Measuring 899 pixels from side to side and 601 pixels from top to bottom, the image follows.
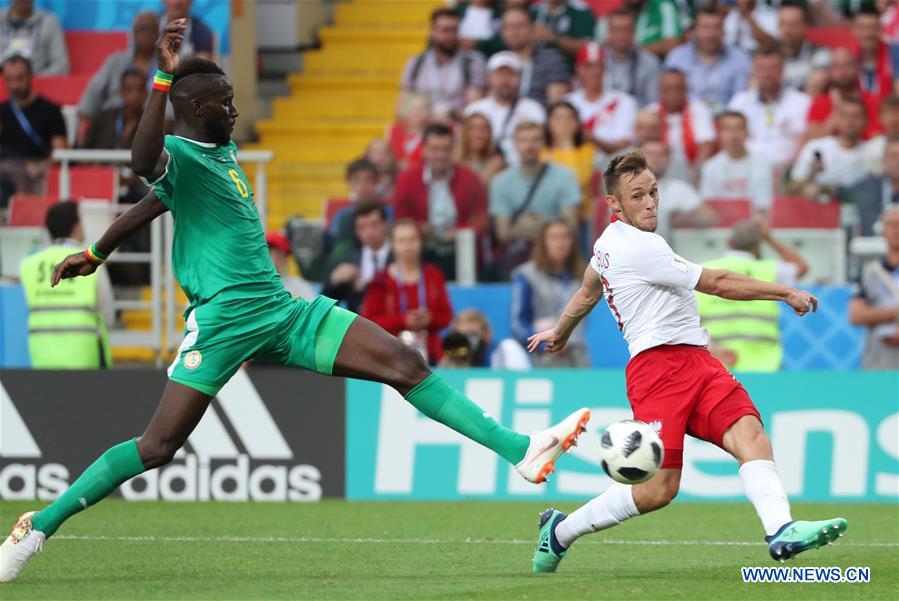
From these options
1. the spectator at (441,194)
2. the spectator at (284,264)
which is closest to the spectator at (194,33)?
the spectator at (441,194)

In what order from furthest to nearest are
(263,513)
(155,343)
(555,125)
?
1. (555,125)
2. (155,343)
3. (263,513)

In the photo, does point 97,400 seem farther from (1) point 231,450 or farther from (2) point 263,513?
(2) point 263,513

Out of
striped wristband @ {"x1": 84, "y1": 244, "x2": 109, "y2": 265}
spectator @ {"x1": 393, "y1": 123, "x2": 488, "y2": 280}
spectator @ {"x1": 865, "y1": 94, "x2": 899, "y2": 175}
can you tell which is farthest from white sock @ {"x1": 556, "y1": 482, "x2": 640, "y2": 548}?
spectator @ {"x1": 865, "y1": 94, "x2": 899, "y2": 175}

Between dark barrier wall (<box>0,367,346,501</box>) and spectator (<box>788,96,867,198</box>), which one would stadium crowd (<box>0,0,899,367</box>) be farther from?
dark barrier wall (<box>0,367,346,501</box>)

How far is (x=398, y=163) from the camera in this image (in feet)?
53.2

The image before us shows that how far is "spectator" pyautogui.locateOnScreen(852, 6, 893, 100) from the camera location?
16.5 m

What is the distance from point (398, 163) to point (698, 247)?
3.46m

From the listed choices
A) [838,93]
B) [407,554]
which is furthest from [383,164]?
[407,554]

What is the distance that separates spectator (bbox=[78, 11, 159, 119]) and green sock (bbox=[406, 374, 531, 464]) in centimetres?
946

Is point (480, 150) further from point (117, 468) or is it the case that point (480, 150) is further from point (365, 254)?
point (117, 468)

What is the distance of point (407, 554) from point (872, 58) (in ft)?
32.5

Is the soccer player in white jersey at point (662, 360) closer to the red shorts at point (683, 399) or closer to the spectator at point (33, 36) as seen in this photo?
the red shorts at point (683, 399)

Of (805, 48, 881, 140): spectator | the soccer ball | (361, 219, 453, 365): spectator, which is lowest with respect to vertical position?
(361, 219, 453, 365): spectator

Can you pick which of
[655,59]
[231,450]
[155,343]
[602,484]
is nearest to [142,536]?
[231,450]
